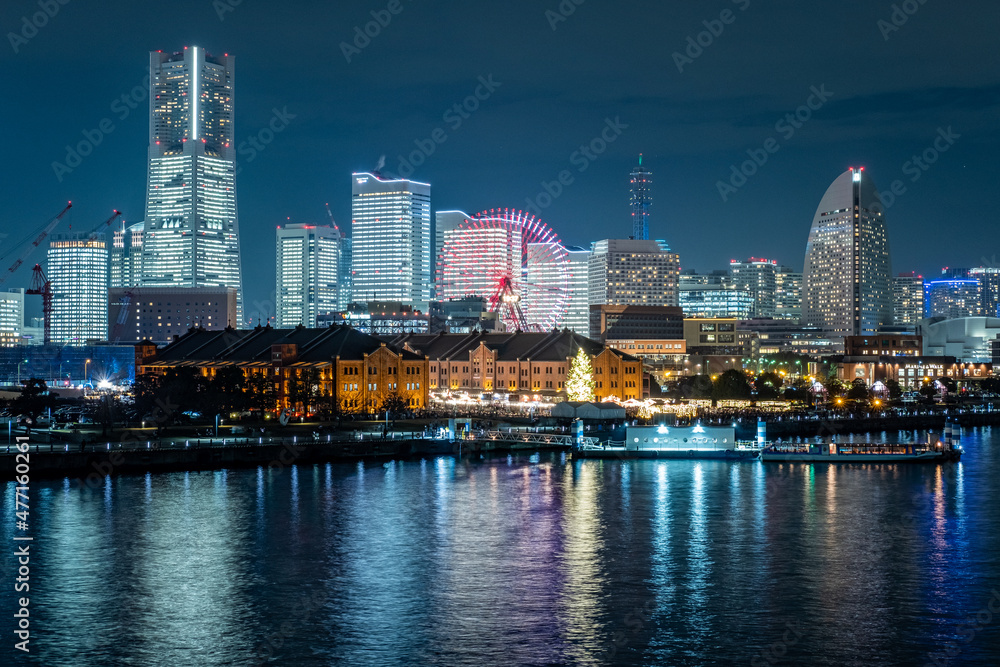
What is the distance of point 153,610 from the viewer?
3538 cm

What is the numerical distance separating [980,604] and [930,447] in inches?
1694

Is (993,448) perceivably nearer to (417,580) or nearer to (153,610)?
(417,580)

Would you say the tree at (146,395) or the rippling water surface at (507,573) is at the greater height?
the tree at (146,395)

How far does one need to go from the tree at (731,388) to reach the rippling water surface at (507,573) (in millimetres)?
60889

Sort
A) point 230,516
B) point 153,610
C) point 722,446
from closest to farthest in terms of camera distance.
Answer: point 153,610 < point 230,516 < point 722,446

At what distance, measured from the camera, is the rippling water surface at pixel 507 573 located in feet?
105

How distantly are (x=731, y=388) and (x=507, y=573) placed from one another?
289 feet

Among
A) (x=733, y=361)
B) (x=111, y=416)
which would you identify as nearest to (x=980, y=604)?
(x=111, y=416)

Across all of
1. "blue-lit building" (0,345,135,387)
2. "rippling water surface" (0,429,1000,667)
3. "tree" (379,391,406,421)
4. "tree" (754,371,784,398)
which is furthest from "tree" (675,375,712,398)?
"blue-lit building" (0,345,135,387)

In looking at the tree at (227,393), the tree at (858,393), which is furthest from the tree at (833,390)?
the tree at (227,393)

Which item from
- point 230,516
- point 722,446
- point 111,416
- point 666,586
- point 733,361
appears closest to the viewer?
point 666,586

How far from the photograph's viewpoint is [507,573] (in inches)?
1578

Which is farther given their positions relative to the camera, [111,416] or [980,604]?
[111,416]

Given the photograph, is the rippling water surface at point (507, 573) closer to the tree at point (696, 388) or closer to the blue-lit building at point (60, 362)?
the tree at point (696, 388)
